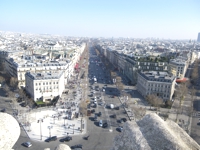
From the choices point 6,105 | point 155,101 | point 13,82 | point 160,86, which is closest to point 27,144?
point 6,105

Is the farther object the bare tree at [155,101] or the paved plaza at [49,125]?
the bare tree at [155,101]

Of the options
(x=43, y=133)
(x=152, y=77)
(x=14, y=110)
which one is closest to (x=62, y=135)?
(x=43, y=133)

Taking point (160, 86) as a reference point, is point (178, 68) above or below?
above

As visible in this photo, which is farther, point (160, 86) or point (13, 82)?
point (13, 82)

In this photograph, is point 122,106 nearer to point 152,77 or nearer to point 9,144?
point 152,77

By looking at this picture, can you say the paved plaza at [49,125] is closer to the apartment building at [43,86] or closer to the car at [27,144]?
the car at [27,144]

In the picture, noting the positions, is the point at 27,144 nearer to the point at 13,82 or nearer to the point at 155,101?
the point at 155,101

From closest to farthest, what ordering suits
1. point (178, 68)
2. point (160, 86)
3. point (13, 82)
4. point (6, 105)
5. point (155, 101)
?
point (155, 101), point (6, 105), point (160, 86), point (13, 82), point (178, 68)

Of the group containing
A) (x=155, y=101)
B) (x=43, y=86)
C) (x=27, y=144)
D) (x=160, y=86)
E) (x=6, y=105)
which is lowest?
(x=27, y=144)

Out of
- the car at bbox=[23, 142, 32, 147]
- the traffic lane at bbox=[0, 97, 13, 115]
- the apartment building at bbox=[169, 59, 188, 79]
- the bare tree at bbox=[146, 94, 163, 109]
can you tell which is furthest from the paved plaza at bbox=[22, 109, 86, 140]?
the apartment building at bbox=[169, 59, 188, 79]

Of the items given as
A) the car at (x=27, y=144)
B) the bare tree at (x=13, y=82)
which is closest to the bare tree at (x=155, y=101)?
the car at (x=27, y=144)
